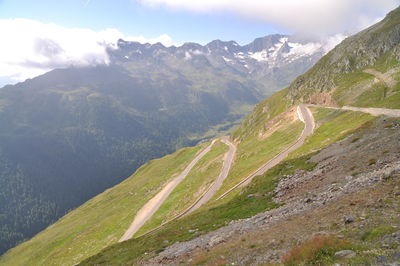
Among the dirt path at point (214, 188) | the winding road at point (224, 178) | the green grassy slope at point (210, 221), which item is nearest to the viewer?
the green grassy slope at point (210, 221)

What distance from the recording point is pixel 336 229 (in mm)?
19266

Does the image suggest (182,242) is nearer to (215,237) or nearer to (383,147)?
(215,237)

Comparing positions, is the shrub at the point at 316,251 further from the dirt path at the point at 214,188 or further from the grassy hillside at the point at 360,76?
the grassy hillside at the point at 360,76

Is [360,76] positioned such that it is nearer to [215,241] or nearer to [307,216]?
[307,216]

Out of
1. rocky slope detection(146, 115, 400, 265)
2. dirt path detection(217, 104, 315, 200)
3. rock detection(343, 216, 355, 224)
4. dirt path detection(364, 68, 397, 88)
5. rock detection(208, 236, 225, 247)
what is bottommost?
dirt path detection(217, 104, 315, 200)

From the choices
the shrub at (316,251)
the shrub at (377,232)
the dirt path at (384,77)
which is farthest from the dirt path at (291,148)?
the shrub at (377,232)

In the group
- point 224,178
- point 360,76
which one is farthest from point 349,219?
point 360,76

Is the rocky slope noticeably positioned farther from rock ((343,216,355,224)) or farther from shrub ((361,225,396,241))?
shrub ((361,225,396,241))

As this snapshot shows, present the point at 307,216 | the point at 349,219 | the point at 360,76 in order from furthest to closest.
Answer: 1. the point at 360,76
2. the point at 307,216
3. the point at 349,219

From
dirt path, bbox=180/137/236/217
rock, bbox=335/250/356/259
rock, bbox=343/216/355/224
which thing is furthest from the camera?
dirt path, bbox=180/137/236/217

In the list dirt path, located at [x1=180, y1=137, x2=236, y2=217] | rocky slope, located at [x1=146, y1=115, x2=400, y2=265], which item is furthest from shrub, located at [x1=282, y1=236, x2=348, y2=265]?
dirt path, located at [x1=180, y1=137, x2=236, y2=217]

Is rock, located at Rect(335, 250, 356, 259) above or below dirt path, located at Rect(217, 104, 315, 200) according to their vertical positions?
above

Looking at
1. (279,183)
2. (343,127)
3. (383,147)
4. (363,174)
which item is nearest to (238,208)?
(279,183)

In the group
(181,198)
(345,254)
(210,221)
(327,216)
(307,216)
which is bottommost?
(181,198)
